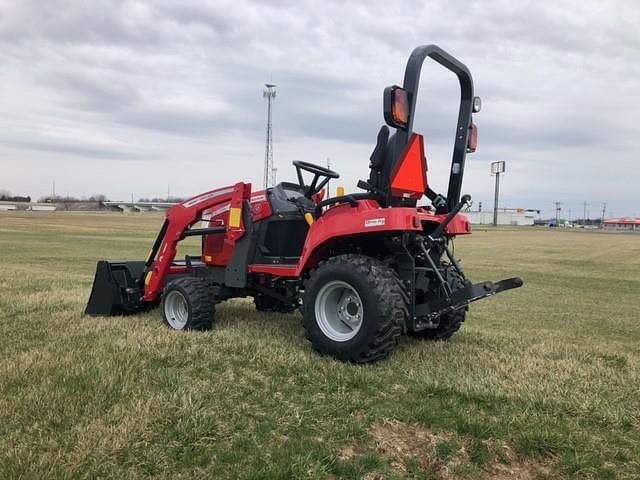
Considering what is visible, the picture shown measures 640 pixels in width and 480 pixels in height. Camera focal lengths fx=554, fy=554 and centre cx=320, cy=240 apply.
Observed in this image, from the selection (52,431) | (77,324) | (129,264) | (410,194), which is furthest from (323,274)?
(129,264)

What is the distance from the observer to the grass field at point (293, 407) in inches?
128

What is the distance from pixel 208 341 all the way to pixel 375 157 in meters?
2.49

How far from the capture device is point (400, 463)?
3.30m

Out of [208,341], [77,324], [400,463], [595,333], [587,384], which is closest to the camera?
[400,463]

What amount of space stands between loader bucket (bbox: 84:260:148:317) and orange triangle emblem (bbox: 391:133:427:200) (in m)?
4.01

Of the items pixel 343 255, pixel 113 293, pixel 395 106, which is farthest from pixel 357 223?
pixel 113 293

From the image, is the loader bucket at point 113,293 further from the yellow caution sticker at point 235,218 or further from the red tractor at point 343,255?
the yellow caution sticker at point 235,218

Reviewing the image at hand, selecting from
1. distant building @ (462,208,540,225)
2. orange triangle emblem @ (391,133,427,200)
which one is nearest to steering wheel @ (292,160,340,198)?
orange triangle emblem @ (391,133,427,200)

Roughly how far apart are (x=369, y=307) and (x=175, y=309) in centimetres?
294

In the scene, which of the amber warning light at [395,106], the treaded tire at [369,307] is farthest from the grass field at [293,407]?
the amber warning light at [395,106]

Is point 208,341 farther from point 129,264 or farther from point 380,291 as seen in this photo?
point 129,264

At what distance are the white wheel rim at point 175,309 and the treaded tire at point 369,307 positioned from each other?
2119mm

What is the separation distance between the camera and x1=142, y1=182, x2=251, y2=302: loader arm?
21.3 ft

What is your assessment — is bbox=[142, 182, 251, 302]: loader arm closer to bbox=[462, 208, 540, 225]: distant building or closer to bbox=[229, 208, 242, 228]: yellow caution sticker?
bbox=[229, 208, 242, 228]: yellow caution sticker
